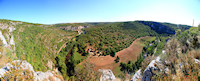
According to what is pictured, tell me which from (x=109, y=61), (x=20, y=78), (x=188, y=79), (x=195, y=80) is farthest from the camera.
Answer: (x=109, y=61)

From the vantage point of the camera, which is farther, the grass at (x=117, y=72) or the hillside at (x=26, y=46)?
the grass at (x=117, y=72)

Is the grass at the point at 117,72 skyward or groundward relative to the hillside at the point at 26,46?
groundward

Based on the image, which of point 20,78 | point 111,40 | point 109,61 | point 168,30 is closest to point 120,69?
point 109,61

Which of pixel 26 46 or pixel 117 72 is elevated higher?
pixel 26 46

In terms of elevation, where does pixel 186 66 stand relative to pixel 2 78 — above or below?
above

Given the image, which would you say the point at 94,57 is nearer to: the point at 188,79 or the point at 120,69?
the point at 120,69

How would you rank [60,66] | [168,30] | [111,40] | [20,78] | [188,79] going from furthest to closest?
[168,30] → [111,40] → [60,66] → [20,78] → [188,79]

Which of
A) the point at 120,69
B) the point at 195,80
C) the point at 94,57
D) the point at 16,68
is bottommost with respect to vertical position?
the point at 120,69

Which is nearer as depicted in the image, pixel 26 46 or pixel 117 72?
pixel 26 46

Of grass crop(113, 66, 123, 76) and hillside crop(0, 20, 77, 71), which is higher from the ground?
hillside crop(0, 20, 77, 71)

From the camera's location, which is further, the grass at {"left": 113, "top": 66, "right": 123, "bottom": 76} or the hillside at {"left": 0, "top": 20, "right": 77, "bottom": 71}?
the grass at {"left": 113, "top": 66, "right": 123, "bottom": 76}

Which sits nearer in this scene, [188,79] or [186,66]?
[188,79]
